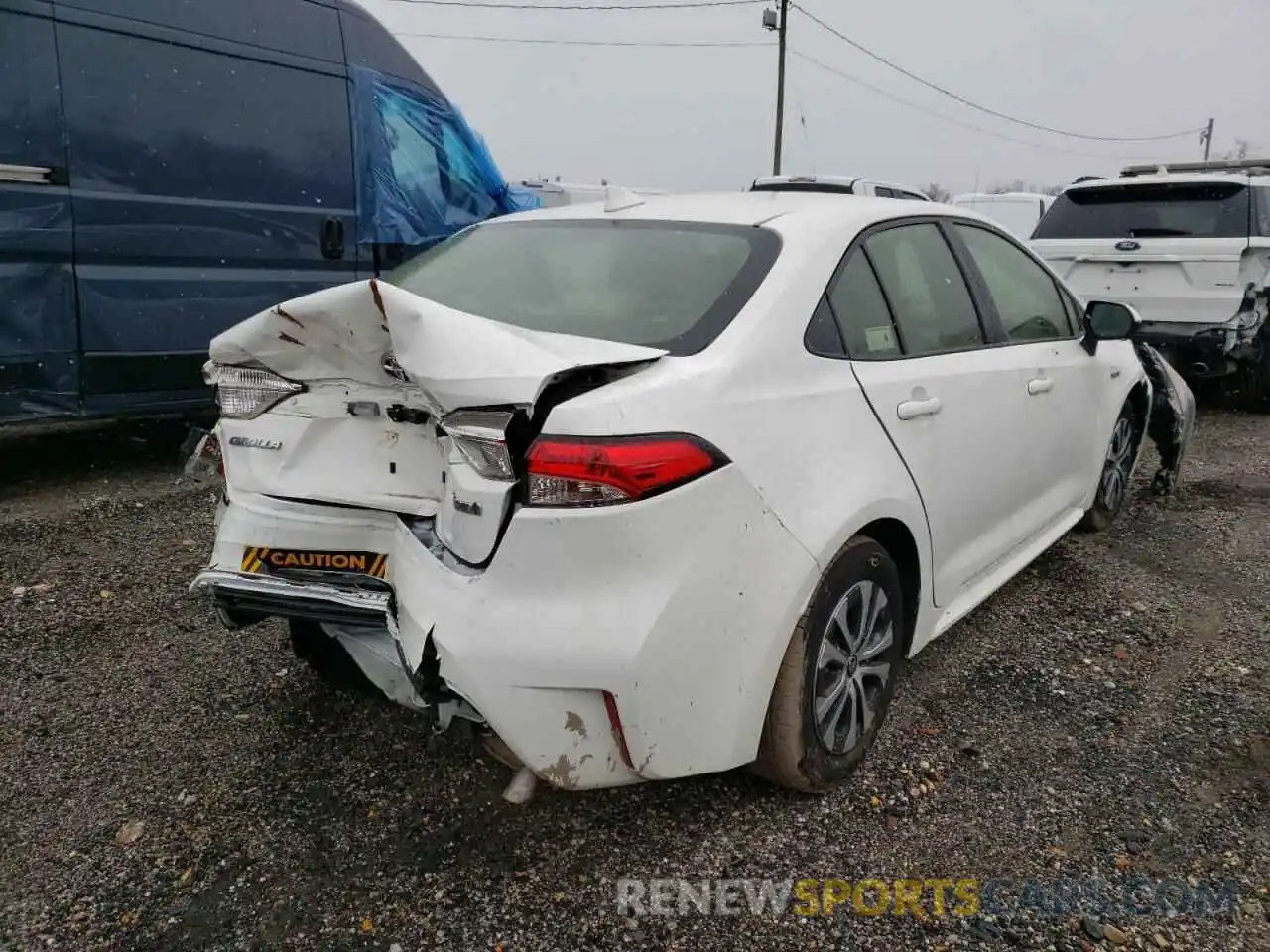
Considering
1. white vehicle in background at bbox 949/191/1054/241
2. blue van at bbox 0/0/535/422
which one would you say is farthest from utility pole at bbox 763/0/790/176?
blue van at bbox 0/0/535/422

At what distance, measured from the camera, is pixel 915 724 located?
294 cm

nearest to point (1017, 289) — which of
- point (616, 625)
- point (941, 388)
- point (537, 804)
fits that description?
point (941, 388)

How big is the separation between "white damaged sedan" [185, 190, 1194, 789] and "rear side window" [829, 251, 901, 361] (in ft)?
0.03

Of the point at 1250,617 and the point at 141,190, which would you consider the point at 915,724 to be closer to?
the point at 1250,617

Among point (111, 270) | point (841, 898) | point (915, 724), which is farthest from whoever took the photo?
point (111, 270)

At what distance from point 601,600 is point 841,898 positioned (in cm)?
93

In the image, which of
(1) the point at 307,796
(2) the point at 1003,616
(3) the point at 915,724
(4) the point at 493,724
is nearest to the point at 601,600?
→ (4) the point at 493,724

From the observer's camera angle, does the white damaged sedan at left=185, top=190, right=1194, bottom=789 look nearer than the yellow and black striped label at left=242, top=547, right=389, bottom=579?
Yes

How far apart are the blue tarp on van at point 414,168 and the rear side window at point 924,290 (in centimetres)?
384

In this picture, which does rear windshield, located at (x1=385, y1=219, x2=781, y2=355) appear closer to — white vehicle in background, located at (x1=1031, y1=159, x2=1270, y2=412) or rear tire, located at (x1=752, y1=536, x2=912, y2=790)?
rear tire, located at (x1=752, y1=536, x2=912, y2=790)

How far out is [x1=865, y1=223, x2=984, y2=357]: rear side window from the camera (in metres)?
2.81

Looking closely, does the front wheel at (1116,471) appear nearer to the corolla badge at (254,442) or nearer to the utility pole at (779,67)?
the corolla badge at (254,442)

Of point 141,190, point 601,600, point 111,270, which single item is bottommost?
point 601,600

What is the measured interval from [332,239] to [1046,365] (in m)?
4.07
